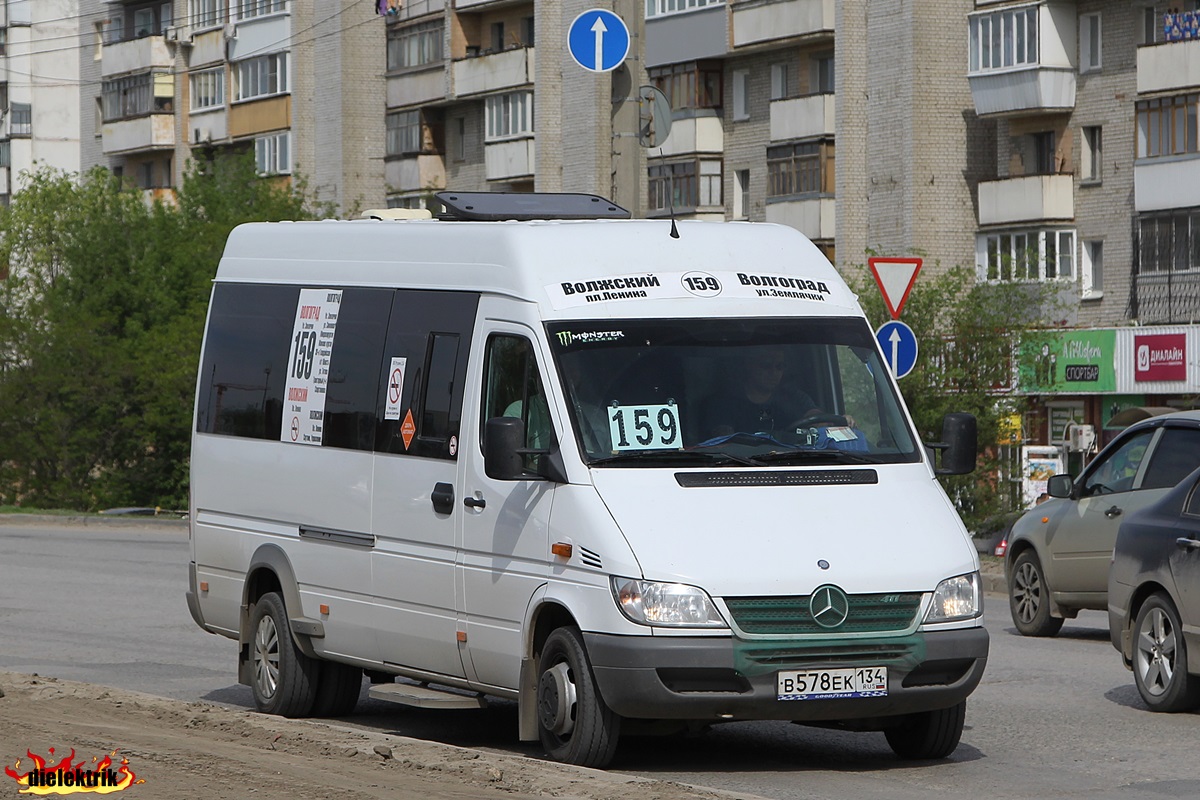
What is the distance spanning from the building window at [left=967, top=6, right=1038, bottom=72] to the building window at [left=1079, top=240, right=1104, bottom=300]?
4.53 m

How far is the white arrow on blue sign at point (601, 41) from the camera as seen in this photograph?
70.7 ft

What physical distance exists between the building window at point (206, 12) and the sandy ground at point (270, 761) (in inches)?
2720

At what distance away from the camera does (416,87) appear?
226 ft

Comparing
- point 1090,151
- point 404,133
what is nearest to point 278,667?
point 1090,151

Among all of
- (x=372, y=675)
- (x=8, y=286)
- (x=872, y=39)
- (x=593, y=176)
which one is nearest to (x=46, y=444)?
(x=8, y=286)

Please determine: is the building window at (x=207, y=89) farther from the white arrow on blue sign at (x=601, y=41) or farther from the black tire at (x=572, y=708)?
the black tire at (x=572, y=708)

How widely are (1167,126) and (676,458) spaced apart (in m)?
39.0

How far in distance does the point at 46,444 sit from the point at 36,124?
47.6 meters

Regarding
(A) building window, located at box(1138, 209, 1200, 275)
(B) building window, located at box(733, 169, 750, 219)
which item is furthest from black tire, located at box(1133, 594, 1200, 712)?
(B) building window, located at box(733, 169, 750, 219)

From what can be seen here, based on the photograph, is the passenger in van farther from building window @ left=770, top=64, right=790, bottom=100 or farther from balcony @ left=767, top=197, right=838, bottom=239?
building window @ left=770, top=64, right=790, bottom=100

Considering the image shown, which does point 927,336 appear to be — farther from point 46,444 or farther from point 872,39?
point 46,444

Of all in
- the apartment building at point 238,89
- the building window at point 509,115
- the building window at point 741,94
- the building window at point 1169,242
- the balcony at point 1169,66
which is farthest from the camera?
the apartment building at point 238,89

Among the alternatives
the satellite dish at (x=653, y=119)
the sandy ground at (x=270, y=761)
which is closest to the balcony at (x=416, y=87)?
the satellite dish at (x=653, y=119)

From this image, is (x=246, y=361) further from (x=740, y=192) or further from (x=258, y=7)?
(x=258, y=7)
